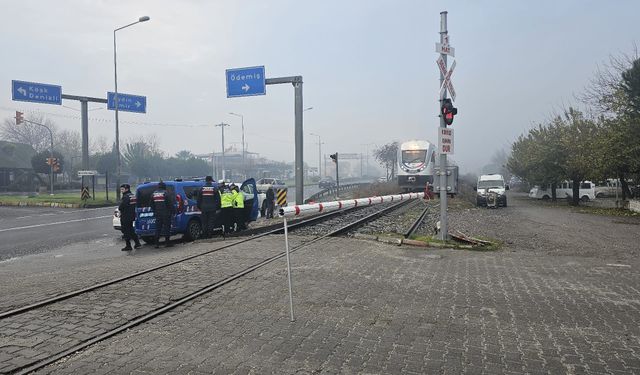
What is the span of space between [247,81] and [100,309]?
58.3 ft

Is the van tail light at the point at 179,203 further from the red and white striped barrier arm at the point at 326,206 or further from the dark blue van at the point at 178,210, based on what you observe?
the red and white striped barrier arm at the point at 326,206

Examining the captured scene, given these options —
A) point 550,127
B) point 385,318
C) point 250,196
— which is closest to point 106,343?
point 385,318

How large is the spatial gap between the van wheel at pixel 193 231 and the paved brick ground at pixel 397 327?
5410 millimetres

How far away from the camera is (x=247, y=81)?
72.8 feet

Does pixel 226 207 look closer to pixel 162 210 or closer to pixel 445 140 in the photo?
pixel 162 210

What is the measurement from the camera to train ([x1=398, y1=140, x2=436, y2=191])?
3041cm

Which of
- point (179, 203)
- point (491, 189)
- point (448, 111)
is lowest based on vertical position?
point (491, 189)

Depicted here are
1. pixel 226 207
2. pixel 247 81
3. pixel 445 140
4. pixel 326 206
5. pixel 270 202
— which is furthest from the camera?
pixel 247 81

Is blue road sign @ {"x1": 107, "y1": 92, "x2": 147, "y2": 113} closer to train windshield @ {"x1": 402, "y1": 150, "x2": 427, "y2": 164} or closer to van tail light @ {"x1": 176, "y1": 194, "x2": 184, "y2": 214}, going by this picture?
train windshield @ {"x1": 402, "y1": 150, "x2": 427, "y2": 164}

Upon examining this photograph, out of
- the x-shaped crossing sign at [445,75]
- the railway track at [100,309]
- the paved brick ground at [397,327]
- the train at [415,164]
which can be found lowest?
the paved brick ground at [397,327]

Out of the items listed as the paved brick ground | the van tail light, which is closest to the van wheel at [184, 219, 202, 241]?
the van tail light

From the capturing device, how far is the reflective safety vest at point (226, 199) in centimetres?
1316

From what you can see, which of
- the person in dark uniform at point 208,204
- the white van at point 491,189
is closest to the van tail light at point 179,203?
the person in dark uniform at point 208,204

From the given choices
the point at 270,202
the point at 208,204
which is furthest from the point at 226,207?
the point at 270,202
